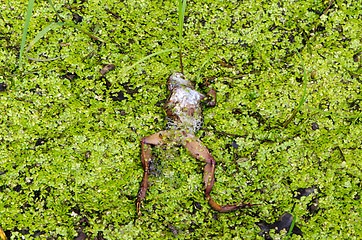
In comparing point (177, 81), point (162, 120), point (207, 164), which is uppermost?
point (177, 81)

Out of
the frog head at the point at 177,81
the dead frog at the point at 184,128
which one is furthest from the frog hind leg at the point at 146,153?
the frog head at the point at 177,81

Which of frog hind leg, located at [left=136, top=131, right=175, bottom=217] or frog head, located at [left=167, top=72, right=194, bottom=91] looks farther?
frog head, located at [left=167, top=72, right=194, bottom=91]

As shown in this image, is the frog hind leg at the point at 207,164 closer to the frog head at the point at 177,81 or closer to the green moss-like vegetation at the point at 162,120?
the green moss-like vegetation at the point at 162,120

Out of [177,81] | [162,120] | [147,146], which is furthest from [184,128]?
[177,81]

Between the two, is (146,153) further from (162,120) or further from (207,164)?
(207,164)

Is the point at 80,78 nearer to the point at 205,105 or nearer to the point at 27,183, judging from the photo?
the point at 27,183

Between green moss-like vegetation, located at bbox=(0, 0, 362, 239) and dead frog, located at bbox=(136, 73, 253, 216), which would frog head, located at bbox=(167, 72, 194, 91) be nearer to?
dead frog, located at bbox=(136, 73, 253, 216)

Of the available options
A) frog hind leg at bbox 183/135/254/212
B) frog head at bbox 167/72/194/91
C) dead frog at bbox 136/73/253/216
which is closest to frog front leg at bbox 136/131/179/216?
dead frog at bbox 136/73/253/216
